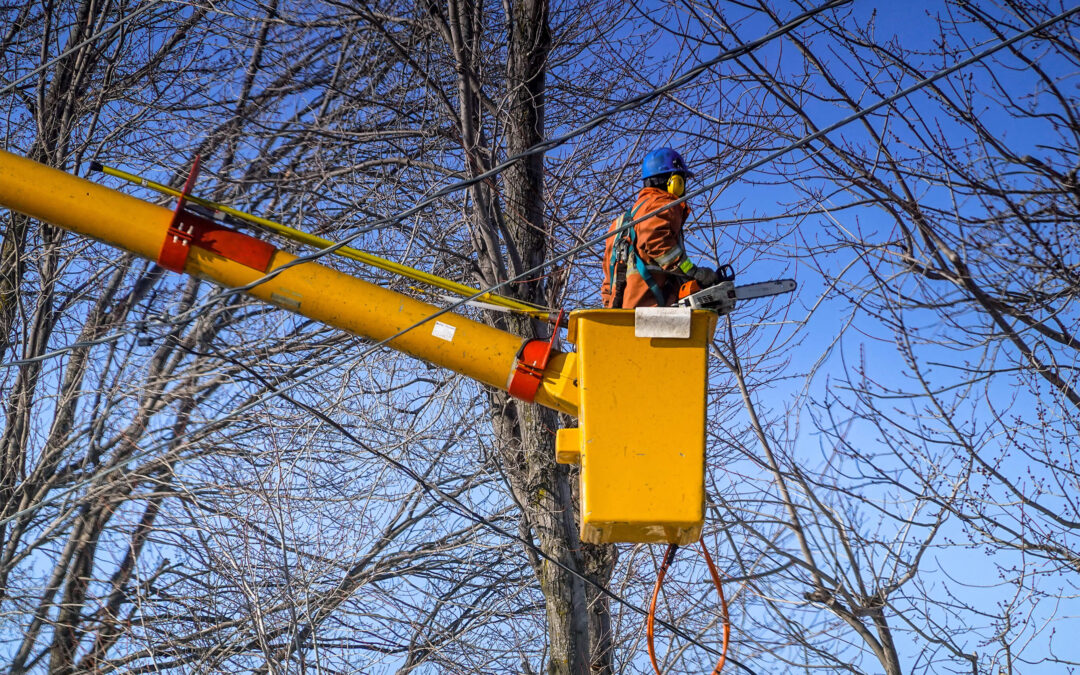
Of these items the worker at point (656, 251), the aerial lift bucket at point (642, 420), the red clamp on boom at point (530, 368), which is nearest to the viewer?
the aerial lift bucket at point (642, 420)

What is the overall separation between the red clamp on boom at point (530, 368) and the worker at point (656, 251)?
44 cm

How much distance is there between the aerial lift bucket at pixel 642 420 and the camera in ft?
14.8

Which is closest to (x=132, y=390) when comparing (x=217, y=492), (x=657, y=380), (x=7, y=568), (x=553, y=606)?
(x=217, y=492)

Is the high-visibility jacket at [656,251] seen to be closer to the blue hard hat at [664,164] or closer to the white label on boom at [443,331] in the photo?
the blue hard hat at [664,164]

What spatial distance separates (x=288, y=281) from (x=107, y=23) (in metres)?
7.54

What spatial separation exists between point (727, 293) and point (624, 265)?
2.23 feet

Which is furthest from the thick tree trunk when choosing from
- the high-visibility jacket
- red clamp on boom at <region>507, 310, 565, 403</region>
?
the high-visibility jacket

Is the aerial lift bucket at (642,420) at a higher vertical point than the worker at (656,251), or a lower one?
lower

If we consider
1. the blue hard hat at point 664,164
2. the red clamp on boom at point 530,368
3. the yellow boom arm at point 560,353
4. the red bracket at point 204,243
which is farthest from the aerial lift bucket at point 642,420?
the red bracket at point 204,243

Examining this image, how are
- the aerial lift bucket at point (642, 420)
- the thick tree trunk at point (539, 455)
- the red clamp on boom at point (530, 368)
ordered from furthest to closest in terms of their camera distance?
the thick tree trunk at point (539, 455) → the red clamp on boom at point (530, 368) → the aerial lift bucket at point (642, 420)

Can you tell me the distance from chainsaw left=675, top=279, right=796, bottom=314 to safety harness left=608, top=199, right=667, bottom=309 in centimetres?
28

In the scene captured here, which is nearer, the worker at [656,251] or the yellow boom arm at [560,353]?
the yellow boom arm at [560,353]

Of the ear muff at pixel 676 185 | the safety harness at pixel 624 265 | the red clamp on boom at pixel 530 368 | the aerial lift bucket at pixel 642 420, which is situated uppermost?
the ear muff at pixel 676 185

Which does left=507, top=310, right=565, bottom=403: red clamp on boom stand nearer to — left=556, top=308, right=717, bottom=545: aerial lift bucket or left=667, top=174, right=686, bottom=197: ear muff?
left=556, top=308, right=717, bottom=545: aerial lift bucket
